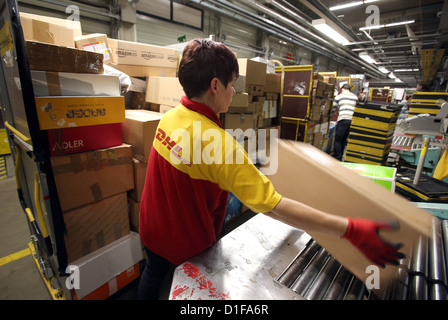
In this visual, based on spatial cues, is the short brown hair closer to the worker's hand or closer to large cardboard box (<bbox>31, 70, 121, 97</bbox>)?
the worker's hand

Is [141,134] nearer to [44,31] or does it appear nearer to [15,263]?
[44,31]

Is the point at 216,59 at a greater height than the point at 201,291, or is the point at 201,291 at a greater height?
the point at 216,59

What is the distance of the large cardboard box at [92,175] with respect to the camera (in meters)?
1.46

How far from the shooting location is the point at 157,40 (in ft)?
17.5

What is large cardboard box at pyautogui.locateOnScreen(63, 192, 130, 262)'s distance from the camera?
1.56 metres

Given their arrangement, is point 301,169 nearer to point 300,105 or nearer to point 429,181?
point 429,181

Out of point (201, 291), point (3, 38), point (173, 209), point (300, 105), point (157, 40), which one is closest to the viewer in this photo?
point (201, 291)

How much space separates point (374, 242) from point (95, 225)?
1.75 meters

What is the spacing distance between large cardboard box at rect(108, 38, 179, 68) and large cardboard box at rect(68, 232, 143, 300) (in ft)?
5.79

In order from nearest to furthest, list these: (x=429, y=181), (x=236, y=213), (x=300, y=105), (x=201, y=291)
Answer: (x=201, y=291) → (x=429, y=181) → (x=236, y=213) → (x=300, y=105)

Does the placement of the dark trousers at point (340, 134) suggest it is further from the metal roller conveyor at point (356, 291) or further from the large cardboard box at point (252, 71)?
the metal roller conveyor at point (356, 291)

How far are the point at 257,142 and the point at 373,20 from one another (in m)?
7.18

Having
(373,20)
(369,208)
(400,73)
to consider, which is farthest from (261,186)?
(400,73)

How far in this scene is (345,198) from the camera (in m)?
0.80
